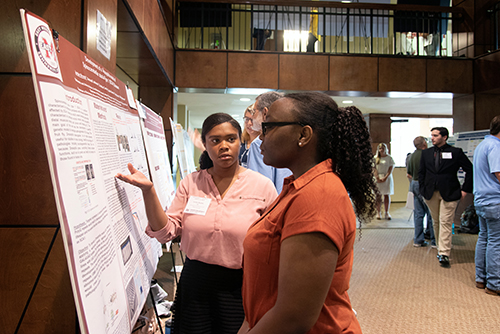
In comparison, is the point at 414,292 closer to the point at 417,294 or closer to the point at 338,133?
the point at 417,294

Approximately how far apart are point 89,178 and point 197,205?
2.26ft

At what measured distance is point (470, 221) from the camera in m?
5.93

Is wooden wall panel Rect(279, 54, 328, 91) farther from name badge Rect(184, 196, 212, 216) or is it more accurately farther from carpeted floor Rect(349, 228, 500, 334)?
name badge Rect(184, 196, 212, 216)

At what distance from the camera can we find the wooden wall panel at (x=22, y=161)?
134cm

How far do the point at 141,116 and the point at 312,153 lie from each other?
1.32 meters

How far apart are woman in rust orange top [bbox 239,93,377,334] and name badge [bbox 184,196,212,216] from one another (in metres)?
0.66

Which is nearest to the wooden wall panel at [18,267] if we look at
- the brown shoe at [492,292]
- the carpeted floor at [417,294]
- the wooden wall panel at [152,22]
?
the wooden wall panel at [152,22]

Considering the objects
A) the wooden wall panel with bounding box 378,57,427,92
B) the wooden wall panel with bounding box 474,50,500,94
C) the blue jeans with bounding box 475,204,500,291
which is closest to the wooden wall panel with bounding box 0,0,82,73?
the blue jeans with bounding box 475,204,500,291

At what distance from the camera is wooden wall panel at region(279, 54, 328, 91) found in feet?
18.3

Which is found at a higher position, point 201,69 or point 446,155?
point 201,69

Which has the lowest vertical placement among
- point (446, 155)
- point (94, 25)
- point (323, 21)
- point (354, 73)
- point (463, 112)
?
point (446, 155)

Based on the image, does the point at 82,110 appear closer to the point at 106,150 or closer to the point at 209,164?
the point at 106,150

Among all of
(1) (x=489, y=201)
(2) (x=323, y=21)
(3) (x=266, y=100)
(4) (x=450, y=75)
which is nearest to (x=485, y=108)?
(4) (x=450, y=75)

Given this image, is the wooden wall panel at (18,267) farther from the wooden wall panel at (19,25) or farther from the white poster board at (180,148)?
the white poster board at (180,148)
